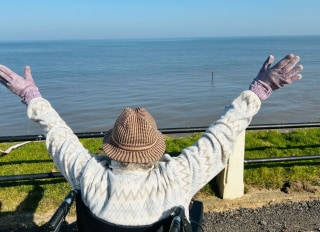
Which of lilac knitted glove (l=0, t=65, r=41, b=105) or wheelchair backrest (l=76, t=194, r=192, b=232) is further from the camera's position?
lilac knitted glove (l=0, t=65, r=41, b=105)

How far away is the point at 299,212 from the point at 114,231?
3.24 meters

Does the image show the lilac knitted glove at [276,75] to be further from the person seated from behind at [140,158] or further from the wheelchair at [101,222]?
the wheelchair at [101,222]

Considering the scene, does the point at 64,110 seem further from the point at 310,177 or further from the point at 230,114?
the point at 230,114

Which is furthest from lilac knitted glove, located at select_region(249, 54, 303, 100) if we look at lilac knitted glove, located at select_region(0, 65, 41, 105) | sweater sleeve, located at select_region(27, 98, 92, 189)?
lilac knitted glove, located at select_region(0, 65, 41, 105)

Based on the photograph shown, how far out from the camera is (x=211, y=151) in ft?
8.68

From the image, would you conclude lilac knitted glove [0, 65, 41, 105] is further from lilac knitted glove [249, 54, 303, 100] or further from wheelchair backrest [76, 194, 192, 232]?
lilac knitted glove [249, 54, 303, 100]

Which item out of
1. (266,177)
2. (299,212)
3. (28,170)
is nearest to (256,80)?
(299,212)

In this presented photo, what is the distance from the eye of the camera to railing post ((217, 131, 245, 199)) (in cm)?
514

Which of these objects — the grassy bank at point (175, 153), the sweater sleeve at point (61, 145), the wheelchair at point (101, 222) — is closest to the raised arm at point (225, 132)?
the wheelchair at point (101, 222)

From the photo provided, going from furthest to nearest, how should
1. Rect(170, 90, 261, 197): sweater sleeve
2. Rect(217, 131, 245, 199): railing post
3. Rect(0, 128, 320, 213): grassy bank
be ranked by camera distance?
Rect(0, 128, 320, 213): grassy bank → Rect(217, 131, 245, 199): railing post → Rect(170, 90, 261, 197): sweater sleeve

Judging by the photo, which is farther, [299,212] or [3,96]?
[3,96]

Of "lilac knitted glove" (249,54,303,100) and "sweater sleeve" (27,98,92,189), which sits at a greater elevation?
"lilac knitted glove" (249,54,303,100)

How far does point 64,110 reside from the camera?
2059 cm

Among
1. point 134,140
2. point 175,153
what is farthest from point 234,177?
point 134,140
